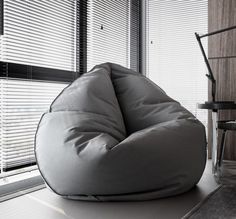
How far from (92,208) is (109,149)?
28 centimetres

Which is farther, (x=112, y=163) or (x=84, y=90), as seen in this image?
(x=84, y=90)

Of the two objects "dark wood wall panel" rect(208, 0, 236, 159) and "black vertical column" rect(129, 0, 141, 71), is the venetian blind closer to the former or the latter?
"black vertical column" rect(129, 0, 141, 71)

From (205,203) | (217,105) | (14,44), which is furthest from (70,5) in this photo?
(205,203)

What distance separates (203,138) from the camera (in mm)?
1764

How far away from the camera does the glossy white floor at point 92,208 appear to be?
4.41ft

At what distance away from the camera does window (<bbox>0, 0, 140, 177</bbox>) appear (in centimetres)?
196

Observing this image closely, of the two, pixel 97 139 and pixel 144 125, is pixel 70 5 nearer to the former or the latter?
pixel 144 125

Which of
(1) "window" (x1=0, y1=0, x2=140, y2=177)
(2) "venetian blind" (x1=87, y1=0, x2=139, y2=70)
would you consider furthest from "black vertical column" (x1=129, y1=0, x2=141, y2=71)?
(1) "window" (x1=0, y1=0, x2=140, y2=177)

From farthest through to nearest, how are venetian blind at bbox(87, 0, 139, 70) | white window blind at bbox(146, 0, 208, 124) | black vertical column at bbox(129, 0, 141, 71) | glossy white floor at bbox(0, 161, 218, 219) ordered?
black vertical column at bbox(129, 0, 141, 71)
white window blind at bbox(146, 0, 208, 124)
venetian blind at bbox(87, 0, 139, 70)
glossy white floor at bbox(0, 161, 218, 219)

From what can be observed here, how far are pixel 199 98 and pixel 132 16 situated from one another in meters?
1.12

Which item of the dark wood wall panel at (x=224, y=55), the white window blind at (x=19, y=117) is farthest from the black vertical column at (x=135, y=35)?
the white window blind at (x=19, y=117)

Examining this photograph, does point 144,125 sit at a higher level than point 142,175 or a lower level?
higher

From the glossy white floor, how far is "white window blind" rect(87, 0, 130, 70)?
150 centimetres

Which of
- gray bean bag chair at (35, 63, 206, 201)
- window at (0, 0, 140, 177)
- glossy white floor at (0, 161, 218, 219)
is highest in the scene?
window at (0, 0, 140, 177)
